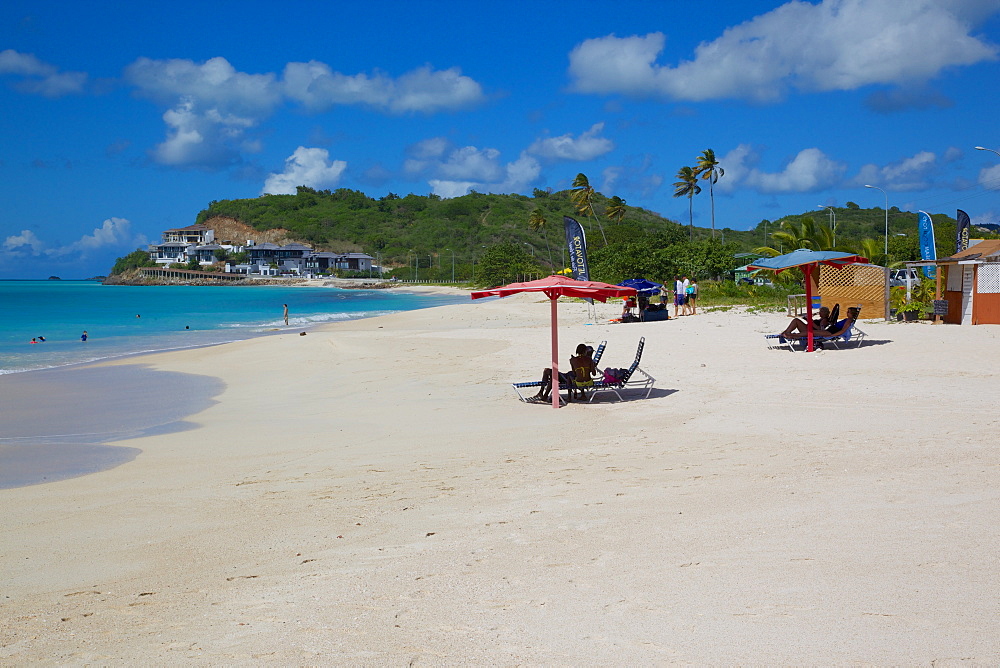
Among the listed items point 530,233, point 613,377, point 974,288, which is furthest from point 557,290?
Result: point 530,233

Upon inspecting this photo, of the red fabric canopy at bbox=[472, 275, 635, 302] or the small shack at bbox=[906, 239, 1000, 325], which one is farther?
the small shack at bbox=[906, 239, 1000, 325]

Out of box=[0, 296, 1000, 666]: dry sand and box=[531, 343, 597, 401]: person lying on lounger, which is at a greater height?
box=[531, 343, 597, 401]: person lying on lounger

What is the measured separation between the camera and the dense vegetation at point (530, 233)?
4444 centimetres

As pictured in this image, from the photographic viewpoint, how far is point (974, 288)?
710 inches

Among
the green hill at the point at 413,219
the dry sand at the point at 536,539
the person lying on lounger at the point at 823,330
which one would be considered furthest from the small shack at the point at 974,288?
the green hill at the point at 413,219

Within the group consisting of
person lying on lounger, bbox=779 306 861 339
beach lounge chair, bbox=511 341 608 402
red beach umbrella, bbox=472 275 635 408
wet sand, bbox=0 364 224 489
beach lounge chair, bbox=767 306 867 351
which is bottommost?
wet sand, bbox=0 364 224 489

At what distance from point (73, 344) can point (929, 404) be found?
2721cm

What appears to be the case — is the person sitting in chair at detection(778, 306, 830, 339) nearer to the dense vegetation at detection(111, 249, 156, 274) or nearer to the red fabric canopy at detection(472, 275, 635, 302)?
the red fabric canopy at detection(472, 275, 635, 302)

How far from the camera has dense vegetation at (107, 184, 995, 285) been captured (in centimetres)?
4444

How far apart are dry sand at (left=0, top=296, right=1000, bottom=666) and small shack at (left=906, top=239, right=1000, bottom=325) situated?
9.40 meters

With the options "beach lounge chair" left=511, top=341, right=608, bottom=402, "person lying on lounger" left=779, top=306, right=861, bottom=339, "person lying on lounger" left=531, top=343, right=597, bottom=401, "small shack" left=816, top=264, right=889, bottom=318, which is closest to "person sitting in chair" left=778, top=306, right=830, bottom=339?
"person lying on lounger" left=779, top=306, right=861, bottom=339

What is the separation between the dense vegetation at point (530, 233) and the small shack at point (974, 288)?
14565 mm

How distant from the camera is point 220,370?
54.5 feet

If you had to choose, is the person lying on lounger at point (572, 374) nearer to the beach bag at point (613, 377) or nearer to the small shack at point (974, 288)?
the beach bag at point (613, 377)
